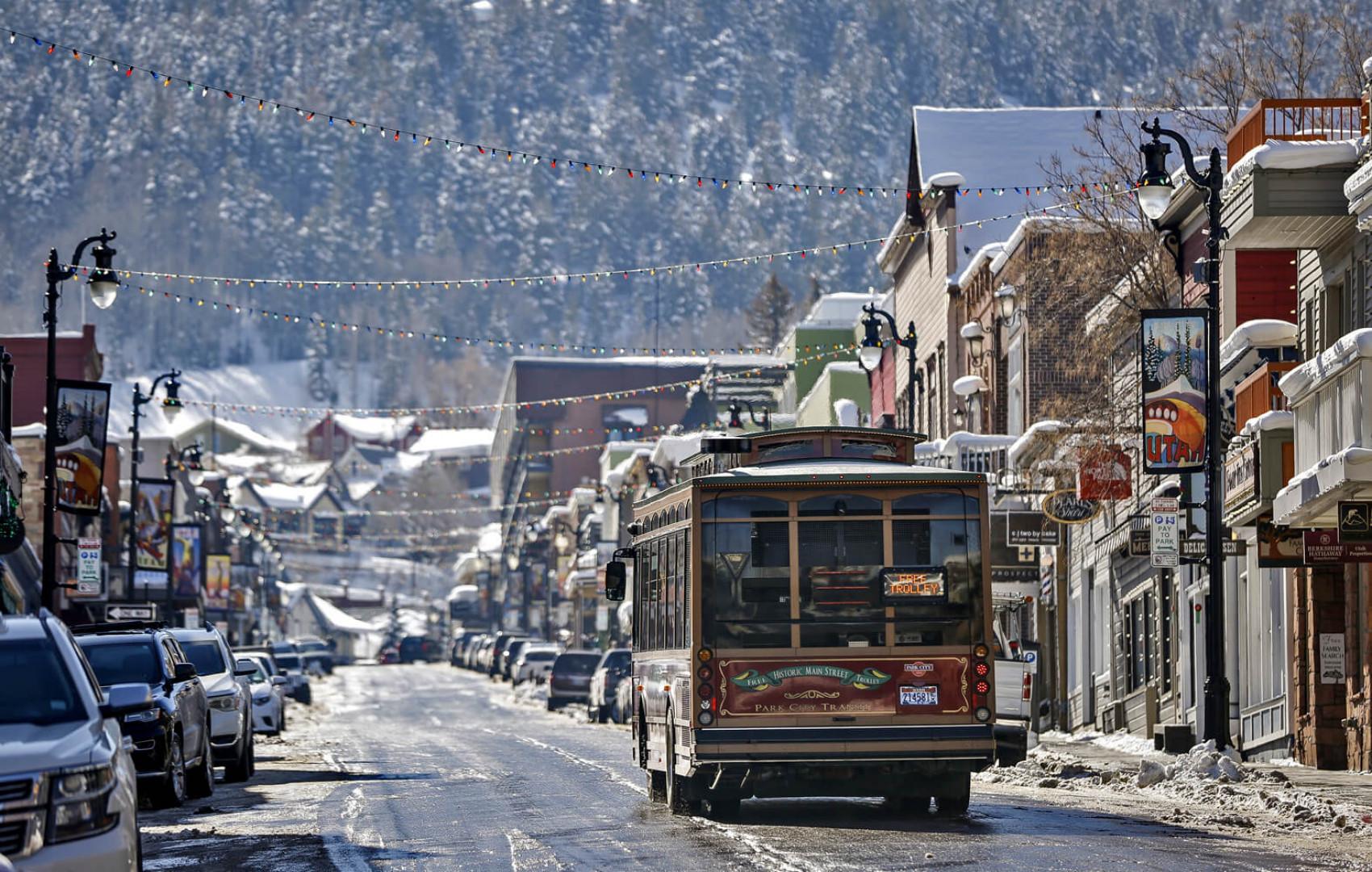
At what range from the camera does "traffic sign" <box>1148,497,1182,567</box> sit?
102 feet

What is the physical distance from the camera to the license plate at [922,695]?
67.8 ft

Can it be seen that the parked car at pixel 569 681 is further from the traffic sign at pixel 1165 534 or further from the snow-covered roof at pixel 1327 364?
the snow-covered roof at pixel 1327 364

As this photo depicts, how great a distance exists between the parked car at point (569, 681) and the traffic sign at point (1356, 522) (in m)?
36.9

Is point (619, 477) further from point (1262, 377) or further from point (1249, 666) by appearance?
point (1262, 377)

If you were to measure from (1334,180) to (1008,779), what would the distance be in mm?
7863

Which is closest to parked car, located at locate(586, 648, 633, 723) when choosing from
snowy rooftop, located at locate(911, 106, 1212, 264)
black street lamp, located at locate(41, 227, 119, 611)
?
snowy rooftop, located at locate(911, 106, 1212, 264)

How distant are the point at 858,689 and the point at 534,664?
2461 inches

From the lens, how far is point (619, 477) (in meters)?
104

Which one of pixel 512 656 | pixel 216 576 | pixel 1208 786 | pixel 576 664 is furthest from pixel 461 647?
pixel 1208 786

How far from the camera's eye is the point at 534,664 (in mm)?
82562

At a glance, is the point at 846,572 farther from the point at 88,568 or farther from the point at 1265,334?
the point at 88,568

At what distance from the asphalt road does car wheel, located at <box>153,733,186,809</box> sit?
0.40m

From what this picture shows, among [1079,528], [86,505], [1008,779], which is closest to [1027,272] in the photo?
[1079,528]

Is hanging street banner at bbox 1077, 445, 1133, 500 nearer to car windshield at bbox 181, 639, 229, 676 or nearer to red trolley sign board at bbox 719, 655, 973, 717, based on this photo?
car windshield at bbox 181, 639, 229, 676
